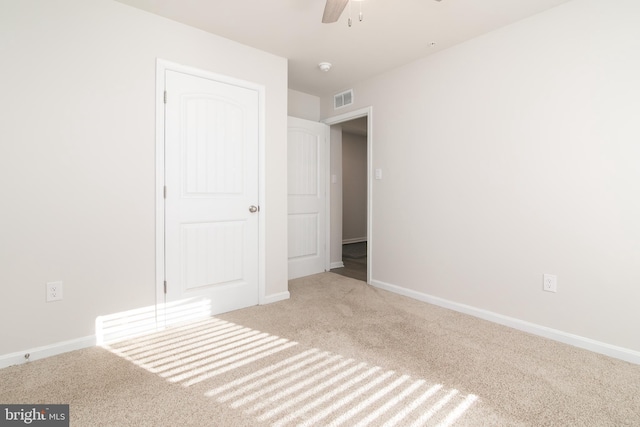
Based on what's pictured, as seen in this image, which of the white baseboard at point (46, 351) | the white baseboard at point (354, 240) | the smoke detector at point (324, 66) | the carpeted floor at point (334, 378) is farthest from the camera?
the white baseboard at point (354, 240)

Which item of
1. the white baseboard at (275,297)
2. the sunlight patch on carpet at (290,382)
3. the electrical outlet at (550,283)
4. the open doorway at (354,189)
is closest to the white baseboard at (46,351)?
the sunlight patch on carpet at (290,382)

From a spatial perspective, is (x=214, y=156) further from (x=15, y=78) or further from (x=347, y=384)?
(x=347, y=384)

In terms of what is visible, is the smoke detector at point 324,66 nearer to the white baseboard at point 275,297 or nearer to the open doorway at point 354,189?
the white baseboard at point 275,297

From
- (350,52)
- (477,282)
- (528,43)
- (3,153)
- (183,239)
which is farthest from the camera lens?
(350,52)

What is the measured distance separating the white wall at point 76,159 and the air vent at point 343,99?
6.32 feet

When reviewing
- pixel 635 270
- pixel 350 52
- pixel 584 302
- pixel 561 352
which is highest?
pixel 350 52

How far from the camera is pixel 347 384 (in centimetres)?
169

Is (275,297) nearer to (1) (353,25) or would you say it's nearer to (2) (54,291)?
(2) (54,291)

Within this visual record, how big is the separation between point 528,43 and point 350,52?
146cm

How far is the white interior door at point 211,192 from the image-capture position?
8.23 feet

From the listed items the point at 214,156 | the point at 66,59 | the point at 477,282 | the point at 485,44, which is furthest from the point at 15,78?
the point at 477,282

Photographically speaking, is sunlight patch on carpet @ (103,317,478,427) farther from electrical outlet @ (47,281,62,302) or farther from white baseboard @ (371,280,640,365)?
white baseboard @ (371,280,640,365)

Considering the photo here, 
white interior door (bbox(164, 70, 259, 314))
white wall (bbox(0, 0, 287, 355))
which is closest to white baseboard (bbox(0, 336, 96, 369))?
white wall (bbox(0, 0, 287, 355))

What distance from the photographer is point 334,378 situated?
5.75 ft
